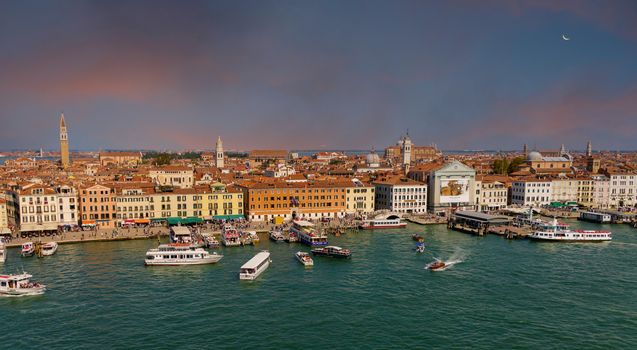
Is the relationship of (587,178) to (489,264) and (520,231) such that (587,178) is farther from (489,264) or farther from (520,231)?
(489,264)

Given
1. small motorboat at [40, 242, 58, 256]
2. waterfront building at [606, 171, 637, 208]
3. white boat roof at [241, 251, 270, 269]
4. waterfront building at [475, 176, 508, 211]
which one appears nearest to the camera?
white boat roof at [241, 251, 270, 269]

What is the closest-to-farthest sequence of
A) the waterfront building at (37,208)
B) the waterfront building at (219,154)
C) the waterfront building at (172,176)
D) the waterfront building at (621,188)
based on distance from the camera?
the waterfront building at (37,208) → the waterfront building at (621,188) → the waterfront building at (172,176) → the waterfront building at (219,154)

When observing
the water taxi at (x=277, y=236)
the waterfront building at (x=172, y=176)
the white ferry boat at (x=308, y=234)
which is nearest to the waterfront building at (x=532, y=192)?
the white ferry boat at (x=308, y=234)

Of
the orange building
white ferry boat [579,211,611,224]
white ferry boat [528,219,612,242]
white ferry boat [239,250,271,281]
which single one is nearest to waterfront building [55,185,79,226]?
the orange building

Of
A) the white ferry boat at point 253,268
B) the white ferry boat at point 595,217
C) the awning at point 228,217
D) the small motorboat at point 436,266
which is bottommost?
the white ferry boat at point 595,217

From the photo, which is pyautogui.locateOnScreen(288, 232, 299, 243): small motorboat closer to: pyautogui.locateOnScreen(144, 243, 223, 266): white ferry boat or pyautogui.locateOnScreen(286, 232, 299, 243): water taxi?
pyautogui.locateOnScreen(286, 232, 299, 243): water taxi

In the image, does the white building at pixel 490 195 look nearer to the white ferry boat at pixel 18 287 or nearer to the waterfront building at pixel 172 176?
the waterfront building at pixel 172 176

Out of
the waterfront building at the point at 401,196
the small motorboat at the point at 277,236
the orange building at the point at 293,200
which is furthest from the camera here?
the waterfront building at the point at 401,196
